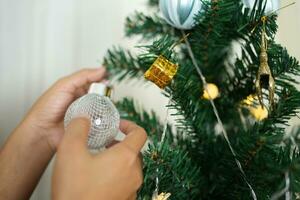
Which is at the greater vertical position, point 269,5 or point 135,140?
point 269,5

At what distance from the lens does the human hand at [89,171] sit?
31cm

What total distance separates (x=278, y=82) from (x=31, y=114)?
1.34ft

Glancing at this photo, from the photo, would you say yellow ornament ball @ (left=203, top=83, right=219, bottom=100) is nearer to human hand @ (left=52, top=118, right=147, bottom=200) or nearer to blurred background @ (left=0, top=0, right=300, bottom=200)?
human hand @ (left=52, top=118, right=147, bottom=200)

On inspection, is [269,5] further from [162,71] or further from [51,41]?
[51,41]

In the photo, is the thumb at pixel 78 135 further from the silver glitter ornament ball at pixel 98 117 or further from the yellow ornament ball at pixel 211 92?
the yellow ornament ball at pixel 211 92

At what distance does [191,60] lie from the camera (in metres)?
0.53

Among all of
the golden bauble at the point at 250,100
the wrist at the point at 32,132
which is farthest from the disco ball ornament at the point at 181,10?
the wrist at the point at 32,132

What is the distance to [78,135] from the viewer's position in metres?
0.33

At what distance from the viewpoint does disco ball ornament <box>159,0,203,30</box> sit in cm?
45

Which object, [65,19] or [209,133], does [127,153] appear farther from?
[65,19]

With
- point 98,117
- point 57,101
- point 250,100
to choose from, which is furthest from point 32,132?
point 250,100

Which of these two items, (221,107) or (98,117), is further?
(221,107)

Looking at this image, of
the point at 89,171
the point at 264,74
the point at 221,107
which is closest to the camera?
the point at 89,171

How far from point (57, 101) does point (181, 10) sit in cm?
26
